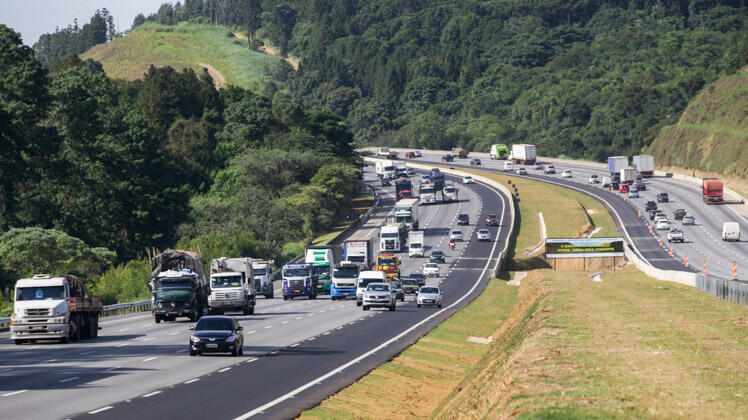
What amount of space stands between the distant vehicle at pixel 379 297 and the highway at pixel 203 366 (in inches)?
26.8

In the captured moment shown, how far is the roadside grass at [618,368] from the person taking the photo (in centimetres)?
1891

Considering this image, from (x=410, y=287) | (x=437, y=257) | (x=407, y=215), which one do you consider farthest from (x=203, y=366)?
(x=407, y=215)

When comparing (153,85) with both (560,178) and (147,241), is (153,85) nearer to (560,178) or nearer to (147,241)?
(147,241)

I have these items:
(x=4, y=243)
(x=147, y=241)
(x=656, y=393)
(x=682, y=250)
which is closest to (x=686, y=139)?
(x=682, y=250)

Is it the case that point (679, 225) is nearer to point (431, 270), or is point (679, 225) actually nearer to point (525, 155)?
point (431, 270)

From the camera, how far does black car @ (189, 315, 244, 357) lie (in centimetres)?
3616

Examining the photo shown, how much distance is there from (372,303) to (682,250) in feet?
188

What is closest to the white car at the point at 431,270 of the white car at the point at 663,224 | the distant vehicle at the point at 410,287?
the distant vehicle at the point at 410,287

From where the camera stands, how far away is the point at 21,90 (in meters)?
95.8

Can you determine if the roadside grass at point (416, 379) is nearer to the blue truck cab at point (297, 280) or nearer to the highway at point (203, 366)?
the highway at point (203, 366)

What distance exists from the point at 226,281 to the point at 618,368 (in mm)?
35866

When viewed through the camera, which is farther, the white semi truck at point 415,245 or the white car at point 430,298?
the white semi truck at point 415,245

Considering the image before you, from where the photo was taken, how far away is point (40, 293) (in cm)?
4131

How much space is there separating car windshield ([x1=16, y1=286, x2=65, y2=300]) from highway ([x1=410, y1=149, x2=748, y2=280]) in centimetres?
5968
